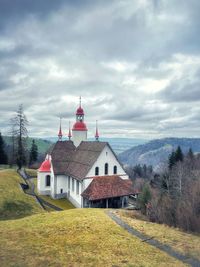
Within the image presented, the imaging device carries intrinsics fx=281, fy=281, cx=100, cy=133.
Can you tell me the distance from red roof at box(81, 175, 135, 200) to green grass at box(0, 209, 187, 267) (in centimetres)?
1510

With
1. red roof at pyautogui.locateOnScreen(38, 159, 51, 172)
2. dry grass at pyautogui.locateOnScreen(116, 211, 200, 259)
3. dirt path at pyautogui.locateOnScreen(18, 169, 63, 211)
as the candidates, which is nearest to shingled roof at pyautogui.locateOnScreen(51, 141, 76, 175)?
red roof at pyautogui.locateOnScreen(38, 159, 51, 172)

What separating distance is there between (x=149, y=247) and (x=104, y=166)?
25.3 m

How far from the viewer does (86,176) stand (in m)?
41.9

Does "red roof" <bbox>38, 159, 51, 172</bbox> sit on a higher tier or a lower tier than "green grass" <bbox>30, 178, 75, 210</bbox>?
higher

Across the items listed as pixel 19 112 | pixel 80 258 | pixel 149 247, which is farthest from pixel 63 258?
pixel 19 112

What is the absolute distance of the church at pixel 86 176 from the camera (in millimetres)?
41344

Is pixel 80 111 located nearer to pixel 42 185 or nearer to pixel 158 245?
pixel 42 185

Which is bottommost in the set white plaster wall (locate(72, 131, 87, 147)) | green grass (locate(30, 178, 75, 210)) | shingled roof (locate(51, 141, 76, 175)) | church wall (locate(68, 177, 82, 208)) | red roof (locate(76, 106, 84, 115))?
green grass (locate(30, 178, 75, 210))

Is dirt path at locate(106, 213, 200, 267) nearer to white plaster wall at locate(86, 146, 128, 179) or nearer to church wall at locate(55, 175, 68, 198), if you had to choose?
white plaster wall at locate(86, 146, 128, 179)

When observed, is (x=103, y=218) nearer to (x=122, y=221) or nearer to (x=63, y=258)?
(x=122, y=221)

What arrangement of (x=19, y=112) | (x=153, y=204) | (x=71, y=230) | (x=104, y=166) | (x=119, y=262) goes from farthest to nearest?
(x=19, y=112) → (x=104, y=166) → (x=153, y=204) → (x=71, y=230) → (x=119, y=262)

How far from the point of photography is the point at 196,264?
1641cm

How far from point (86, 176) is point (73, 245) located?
23366mm

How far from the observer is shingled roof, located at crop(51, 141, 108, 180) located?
4381 centimetres
